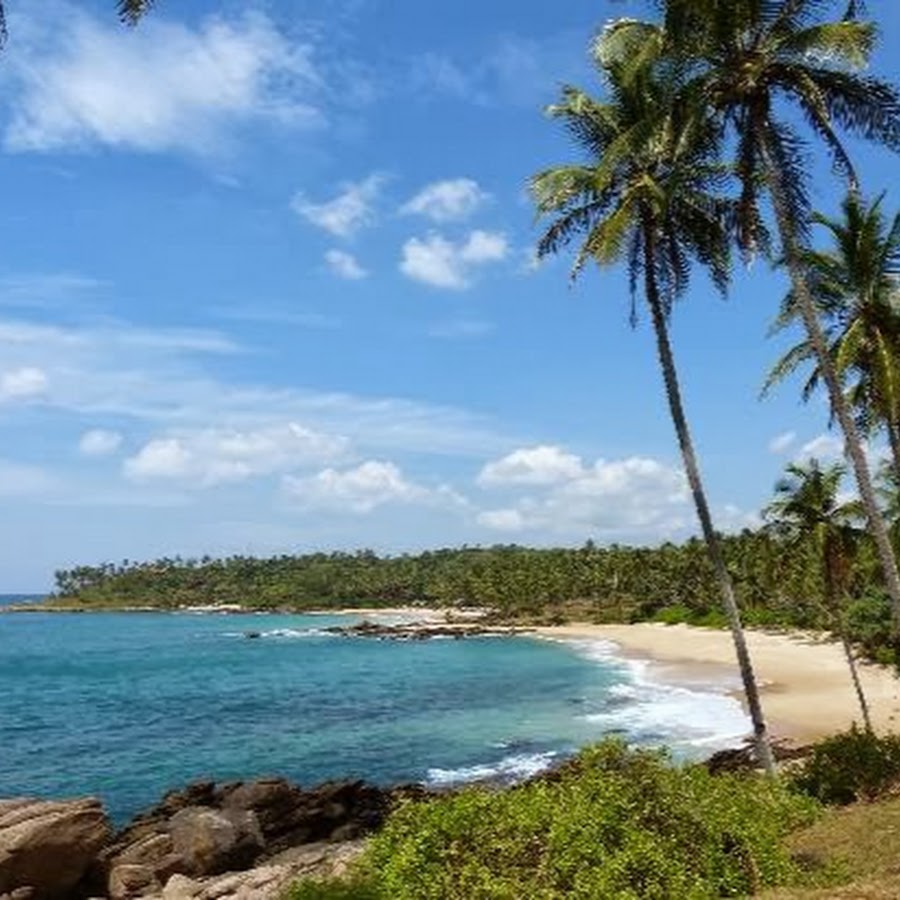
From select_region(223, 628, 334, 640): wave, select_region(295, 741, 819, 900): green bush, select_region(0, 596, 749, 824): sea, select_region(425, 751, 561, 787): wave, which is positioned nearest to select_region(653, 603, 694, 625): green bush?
select_region(0, 596, 749, 824): sea

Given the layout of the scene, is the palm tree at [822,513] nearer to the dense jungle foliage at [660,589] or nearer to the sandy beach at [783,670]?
the sandy beach at [783,670]

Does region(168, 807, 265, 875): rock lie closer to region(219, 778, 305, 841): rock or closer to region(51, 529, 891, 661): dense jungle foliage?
region(219, 778, 305, 841): rock

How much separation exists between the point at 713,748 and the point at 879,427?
64.8 ft

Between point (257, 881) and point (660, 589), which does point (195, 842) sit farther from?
point (660, 589)

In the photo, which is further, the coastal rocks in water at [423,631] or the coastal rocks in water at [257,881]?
the coastal rocks in water at [423,631]

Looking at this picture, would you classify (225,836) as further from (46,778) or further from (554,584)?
(554,584)

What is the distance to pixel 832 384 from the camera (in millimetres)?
20656

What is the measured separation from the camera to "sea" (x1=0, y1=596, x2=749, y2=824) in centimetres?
4862

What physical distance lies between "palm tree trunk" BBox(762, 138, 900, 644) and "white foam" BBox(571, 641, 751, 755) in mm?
26993

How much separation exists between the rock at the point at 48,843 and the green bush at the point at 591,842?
13.1 meters

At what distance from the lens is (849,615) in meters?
71.5

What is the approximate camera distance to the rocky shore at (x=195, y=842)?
2498cm

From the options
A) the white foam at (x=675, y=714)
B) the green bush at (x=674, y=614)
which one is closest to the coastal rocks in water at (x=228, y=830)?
the white foam at (x=675, y=714)

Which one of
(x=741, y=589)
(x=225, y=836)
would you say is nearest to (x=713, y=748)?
(x=225, y=836)
